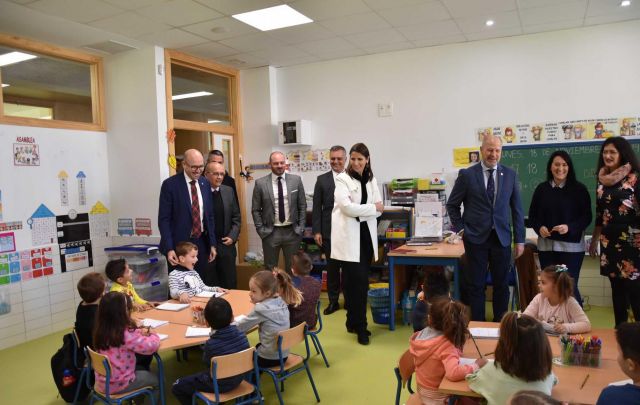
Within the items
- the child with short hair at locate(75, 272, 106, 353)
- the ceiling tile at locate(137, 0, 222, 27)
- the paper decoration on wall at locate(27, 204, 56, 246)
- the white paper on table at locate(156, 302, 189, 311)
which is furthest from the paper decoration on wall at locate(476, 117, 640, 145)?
the paper decoration on wall at locate(27, 204, 56, 246)

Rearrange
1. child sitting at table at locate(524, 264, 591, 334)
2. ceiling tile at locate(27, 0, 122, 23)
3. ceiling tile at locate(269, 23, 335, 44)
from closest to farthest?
child sitting at table at locate(524, 264, 591, 334) → ceiling tile at locate(27, 0, 122, 23) → ceiling tile at locate(269, 23, 335, 44)

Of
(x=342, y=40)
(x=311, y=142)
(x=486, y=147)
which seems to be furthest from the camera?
(x=311, y=142)

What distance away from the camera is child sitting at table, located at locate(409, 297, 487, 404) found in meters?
2.23

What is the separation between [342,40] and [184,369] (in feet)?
12.1

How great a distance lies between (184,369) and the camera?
3838mm

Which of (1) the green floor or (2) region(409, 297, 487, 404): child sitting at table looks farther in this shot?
(1) the green floor

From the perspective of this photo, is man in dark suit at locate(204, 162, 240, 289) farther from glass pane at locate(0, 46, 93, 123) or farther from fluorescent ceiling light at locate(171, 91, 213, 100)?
glass pane at locate(0, 46, 93, 123)

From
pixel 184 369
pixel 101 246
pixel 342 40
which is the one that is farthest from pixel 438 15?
pixel 101 246

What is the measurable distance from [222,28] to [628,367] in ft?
14.2

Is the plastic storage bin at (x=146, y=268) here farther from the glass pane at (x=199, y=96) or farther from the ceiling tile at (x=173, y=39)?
the ceiling tile at (x=173, y=39)

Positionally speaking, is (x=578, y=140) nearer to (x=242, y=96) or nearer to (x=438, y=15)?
(x=438, y=15)

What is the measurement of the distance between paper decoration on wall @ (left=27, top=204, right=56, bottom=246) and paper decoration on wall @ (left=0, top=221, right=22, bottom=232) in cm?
10

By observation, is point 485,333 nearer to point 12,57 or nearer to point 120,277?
point 120,277

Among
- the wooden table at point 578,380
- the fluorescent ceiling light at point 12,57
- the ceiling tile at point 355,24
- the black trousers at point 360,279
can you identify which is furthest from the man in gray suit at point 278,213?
the wooden table at point 578,380
